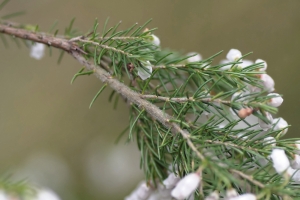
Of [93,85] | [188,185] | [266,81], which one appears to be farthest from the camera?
[93,85]

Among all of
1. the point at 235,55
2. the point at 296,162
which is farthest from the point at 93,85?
the point at 296,162

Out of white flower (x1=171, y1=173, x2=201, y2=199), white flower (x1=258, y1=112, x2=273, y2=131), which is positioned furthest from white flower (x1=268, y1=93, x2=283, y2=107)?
white flower (x1=171, y1=173, x2=201, y2=199)

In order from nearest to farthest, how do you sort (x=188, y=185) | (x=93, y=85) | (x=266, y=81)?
(x=188, y=185)
(x=266, y=81)
(x=93, y=85)

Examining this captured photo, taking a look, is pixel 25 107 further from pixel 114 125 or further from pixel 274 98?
pixel 274 98

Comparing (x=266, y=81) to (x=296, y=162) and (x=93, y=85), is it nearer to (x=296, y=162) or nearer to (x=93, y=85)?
(x=296, y=162)

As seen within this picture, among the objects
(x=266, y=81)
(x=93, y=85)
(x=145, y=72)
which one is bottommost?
(x=266, y=81)

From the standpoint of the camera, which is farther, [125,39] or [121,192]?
[121,192]

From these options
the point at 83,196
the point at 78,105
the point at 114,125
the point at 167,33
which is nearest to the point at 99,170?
the point at 83,196
